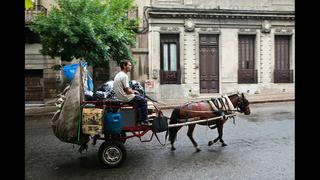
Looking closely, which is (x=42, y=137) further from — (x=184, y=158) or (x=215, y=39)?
(x=215, y=39)

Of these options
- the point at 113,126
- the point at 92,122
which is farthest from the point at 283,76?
the point at 92,122

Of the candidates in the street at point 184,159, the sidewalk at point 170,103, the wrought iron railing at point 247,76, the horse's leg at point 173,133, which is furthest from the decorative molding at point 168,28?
the horse's leg at point 173,133

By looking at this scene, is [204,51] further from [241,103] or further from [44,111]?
[241,103]

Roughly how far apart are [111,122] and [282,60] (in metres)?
19.1

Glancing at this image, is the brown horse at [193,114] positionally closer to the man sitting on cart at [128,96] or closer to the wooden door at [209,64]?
the man sitting on cart at [128,96]

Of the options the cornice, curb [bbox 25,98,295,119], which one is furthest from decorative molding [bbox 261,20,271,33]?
curb [bbox 25,98,295,119]

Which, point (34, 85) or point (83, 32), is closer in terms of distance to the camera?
point (83, 32)

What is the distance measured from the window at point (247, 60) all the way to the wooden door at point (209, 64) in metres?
1.72

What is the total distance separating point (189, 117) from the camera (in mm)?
8141

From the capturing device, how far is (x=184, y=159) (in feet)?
24.2

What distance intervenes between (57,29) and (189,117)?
8.84 metres

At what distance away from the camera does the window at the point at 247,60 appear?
22.3 m

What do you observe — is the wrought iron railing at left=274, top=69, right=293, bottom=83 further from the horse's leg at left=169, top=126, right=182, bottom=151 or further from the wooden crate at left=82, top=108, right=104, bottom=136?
the wooden crate at left=82, top=108, right=104, bottom=136
